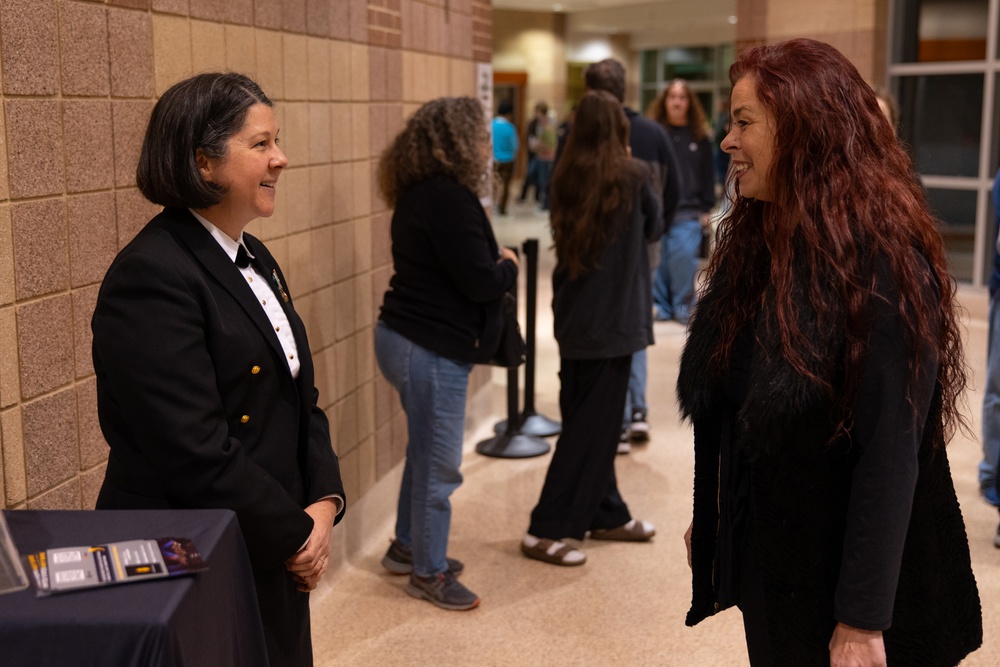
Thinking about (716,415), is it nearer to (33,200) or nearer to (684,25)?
(33,200)

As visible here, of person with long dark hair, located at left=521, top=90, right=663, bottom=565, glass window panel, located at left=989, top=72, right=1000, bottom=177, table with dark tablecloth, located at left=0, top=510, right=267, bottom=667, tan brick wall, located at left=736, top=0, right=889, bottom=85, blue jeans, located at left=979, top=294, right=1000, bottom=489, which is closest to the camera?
table with dark tablecloth, located at left=0, top=510, right=267, bottom=667

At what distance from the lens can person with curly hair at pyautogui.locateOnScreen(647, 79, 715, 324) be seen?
7.65 m

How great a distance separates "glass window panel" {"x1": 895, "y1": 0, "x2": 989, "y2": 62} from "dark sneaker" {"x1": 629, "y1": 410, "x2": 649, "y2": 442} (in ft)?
15.9

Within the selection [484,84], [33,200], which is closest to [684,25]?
[484,84]

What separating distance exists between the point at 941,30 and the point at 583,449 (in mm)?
6187

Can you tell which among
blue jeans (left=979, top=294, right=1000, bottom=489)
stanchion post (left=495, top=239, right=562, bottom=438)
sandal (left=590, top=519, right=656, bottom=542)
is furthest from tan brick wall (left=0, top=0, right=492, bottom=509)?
blue jeans (left=979, top=294, right=1000, bottom=489)

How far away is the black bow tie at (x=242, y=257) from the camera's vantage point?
1.86 meters

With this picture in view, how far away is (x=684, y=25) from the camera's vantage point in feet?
68.8

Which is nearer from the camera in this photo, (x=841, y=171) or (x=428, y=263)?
(x=841, y=171)

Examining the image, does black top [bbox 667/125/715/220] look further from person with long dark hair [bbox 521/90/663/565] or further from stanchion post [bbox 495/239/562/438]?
person with long dark hair [bbox 521/90/663/565]

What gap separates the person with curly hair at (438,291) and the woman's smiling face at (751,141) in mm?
1493

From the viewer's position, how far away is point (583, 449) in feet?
12.3

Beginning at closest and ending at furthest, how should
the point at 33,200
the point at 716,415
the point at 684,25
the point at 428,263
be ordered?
the point at 716,415 → the point at 33,200 → the point at 428,263 → the point at 684,25

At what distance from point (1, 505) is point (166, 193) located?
0.71 meters
